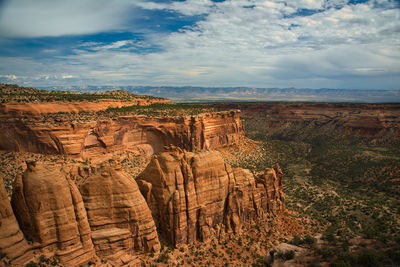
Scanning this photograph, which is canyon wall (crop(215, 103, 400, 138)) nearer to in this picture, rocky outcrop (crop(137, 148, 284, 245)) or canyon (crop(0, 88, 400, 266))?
canyon (crop(0, 88, 400, 266))

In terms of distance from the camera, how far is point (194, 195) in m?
27.0

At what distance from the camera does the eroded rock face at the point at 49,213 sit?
18.6m

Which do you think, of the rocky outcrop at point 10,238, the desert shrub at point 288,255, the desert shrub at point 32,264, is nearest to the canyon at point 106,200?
the rocky outcrop at point 10,238

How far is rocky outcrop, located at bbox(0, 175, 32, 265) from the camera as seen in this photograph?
55.6 ft

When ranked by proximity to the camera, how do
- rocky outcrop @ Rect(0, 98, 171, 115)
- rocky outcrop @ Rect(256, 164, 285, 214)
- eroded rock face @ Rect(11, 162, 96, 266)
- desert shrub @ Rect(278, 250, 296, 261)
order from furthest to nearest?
rocky outcrop @ Rect(0, 98, 171, 115) < rocky outcrop @ Rect(256, 164, 285, 214) < desert shrub @ Rect(278, 250, 296, 261) < eroded rock face @ Rect(11, 162, 96, 266)

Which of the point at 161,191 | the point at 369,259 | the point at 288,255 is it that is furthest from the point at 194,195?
the point at 369,259

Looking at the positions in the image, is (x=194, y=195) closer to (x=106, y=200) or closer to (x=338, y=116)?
(x=106, y=200)

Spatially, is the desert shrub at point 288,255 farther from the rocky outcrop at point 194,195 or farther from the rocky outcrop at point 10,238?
the rocky outcrop at point 10,238

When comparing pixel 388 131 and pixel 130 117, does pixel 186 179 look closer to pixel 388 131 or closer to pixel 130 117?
pixel 130 117

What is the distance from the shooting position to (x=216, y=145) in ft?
252

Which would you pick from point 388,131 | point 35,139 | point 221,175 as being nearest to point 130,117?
point 35,139

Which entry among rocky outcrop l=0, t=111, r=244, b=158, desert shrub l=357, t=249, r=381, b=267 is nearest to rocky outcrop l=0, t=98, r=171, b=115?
rocky outcrop l=0, t=111, r=244, b=158

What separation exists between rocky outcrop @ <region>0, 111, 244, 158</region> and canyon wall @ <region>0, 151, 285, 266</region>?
2787 cm

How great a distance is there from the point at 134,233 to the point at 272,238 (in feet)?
61.2
